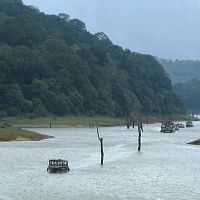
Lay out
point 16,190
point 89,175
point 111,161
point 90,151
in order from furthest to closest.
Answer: point 90,151
point 111,161
point 89,175
point 16,190

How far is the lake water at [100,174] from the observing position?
208 ft

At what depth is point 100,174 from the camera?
79500 millimetres

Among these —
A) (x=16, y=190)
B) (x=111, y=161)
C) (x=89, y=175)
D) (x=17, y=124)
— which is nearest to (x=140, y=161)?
(x=111, y=161)

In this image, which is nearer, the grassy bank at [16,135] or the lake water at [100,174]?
the lake water at [100,174]

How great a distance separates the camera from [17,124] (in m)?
190

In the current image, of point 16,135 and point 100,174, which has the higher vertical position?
point 16,135

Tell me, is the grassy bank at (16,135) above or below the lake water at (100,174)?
above

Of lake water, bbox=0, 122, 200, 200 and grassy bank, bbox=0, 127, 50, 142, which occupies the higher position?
grassy bank, bbox=0, 127, 50, 142

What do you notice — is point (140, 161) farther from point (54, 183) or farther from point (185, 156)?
point (54, 183)

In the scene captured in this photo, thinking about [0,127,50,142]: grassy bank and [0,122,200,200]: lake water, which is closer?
[0,122,200,200]: lake water

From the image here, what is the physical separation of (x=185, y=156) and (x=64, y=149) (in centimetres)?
2346

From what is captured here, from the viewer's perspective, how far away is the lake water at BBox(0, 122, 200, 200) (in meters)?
63.4

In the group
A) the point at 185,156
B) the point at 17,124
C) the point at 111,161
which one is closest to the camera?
the point at 111,161

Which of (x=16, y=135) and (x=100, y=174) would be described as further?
(x=16, y=135)
